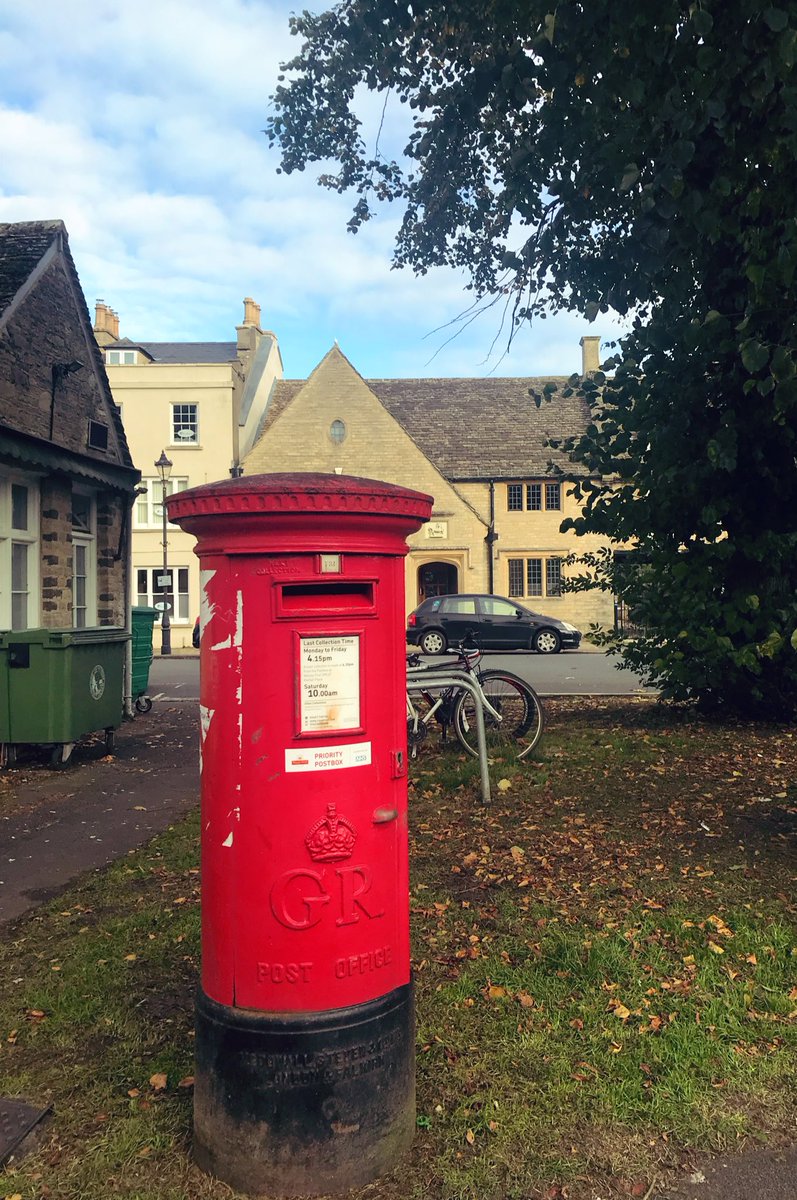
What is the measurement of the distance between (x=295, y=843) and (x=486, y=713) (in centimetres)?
A: 594

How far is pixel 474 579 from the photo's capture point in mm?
33375

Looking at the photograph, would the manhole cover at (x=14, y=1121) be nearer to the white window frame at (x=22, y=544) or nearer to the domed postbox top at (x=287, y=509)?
the domed postbox top at (x=287, y=509)

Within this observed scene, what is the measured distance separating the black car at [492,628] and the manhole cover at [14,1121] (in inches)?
871

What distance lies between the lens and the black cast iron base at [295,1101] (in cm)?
257

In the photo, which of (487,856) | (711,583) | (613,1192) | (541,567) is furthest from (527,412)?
(613,1192)

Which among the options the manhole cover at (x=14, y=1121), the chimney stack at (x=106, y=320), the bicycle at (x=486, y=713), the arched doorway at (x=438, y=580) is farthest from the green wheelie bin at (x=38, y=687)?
the chimney stack at (x=106, y=320)

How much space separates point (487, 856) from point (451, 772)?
6.62 feet

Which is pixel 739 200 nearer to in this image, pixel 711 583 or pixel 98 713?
pixel 711 583

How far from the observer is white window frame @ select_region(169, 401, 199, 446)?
111ft

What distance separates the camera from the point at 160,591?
32875 millimetres

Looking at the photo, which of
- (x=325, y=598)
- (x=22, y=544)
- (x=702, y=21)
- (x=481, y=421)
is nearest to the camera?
(x=325, y=598)

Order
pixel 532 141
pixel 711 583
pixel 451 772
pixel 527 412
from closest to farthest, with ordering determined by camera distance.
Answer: pixel 532 141
pixel 451 772
pixel 711 583
pixel 527 412

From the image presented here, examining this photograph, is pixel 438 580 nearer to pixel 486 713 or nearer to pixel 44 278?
pixel 44 278

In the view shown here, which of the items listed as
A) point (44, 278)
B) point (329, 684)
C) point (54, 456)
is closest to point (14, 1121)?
point (329, 684)
